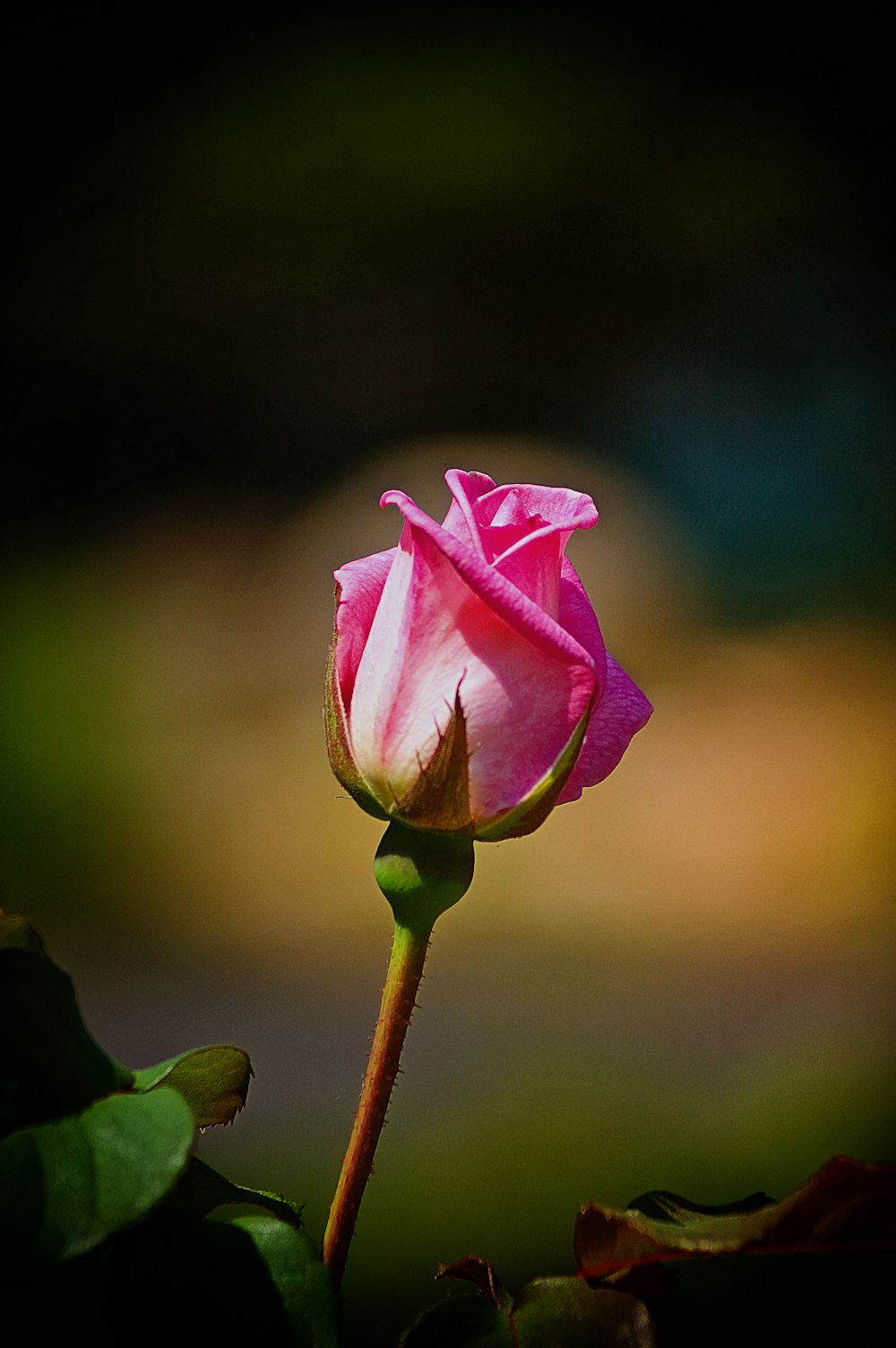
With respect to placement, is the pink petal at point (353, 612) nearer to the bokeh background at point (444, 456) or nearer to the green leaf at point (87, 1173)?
the green leaf at point (87, 1173)

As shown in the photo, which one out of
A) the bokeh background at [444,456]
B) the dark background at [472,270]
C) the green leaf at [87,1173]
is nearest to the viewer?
the green leaf at [87,1173]

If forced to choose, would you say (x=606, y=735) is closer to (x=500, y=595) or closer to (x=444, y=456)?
(x=500, y=595)

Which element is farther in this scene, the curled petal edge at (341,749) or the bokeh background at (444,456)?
the bokeh background at (444,456)

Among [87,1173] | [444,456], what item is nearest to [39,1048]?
[87,1173]

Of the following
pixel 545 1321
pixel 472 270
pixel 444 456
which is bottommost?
pixel 545 1321

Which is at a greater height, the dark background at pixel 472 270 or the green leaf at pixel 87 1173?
the dark background at pixel 472 270

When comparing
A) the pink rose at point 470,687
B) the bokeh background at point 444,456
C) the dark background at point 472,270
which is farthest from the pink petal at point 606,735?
the dark background at point 472,270

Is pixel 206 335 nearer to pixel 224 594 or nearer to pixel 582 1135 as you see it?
pixel 224 594
